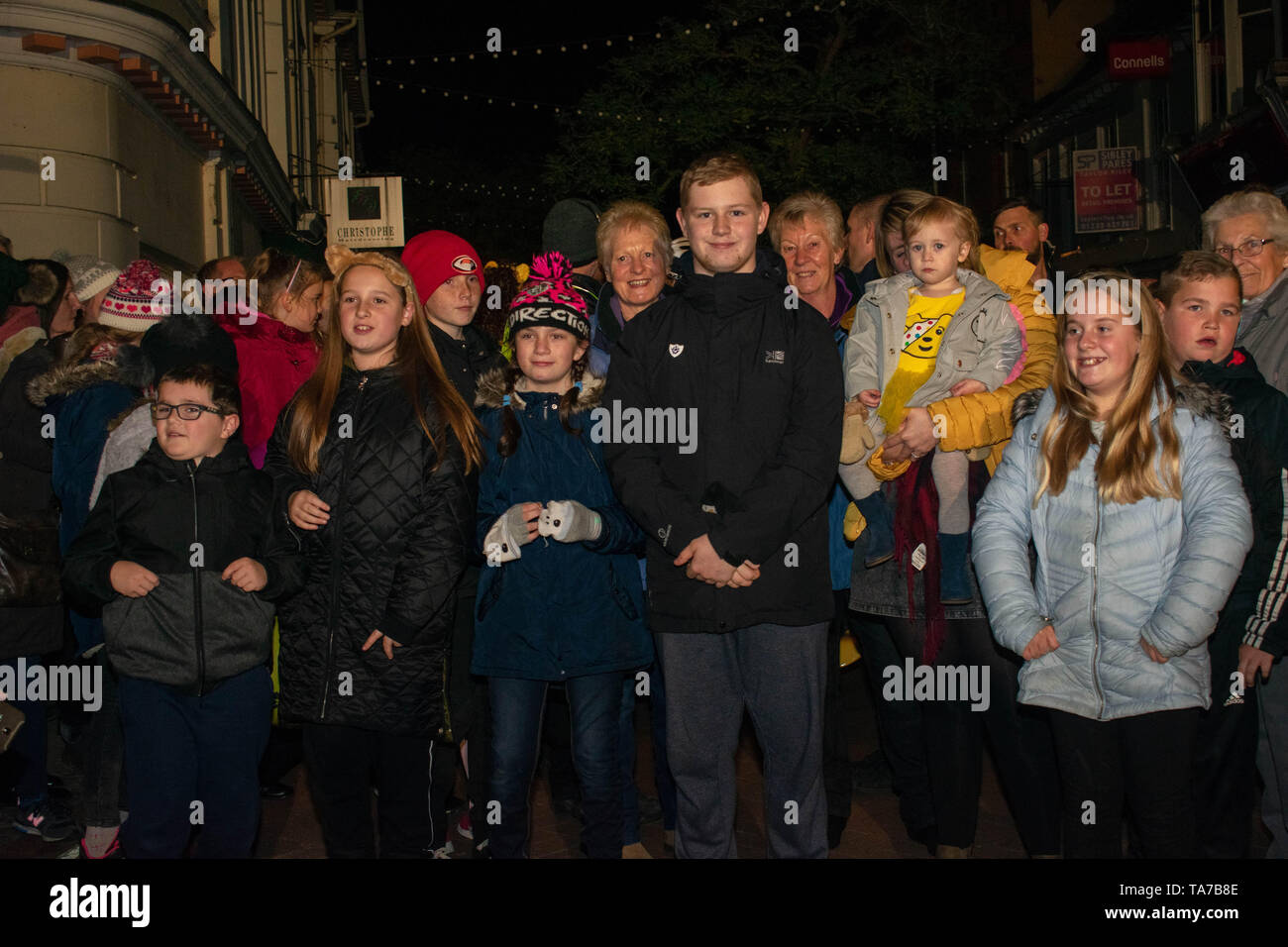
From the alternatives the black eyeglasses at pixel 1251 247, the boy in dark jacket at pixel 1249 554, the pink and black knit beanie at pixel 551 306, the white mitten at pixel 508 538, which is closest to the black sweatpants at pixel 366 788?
the white mitten at pixel 508 538

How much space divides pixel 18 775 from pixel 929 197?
4896 mm

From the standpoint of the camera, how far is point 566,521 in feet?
13.3

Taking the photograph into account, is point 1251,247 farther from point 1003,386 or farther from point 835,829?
point 835,829

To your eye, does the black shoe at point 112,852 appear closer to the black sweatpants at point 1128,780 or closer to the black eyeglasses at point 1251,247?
the black sweatpants at point 1128,780

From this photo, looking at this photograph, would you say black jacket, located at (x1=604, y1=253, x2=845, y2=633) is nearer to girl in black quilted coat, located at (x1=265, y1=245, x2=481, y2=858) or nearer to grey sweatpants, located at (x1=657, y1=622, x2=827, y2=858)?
grey sweatpants, located at (x1=657, y1=622, x2=827, y2=858)

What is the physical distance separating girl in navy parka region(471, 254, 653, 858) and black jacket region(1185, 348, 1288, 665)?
6.81 ft

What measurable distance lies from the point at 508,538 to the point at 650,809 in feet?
6.55

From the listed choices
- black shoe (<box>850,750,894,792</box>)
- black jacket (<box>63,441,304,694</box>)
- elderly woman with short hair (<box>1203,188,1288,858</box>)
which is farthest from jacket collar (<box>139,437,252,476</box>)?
elderly woman with short hair (<box>1203,188,1288,858</box>)

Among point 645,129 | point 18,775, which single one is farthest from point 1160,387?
point 645,129

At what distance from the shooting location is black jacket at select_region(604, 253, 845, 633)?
3855 millimetres

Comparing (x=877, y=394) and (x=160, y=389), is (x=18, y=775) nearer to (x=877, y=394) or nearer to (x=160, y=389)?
(x=160, y=389)

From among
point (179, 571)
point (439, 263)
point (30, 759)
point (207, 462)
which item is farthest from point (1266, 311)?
point (30, 759)

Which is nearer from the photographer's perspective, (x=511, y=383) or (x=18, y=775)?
(x=511, y=383)
